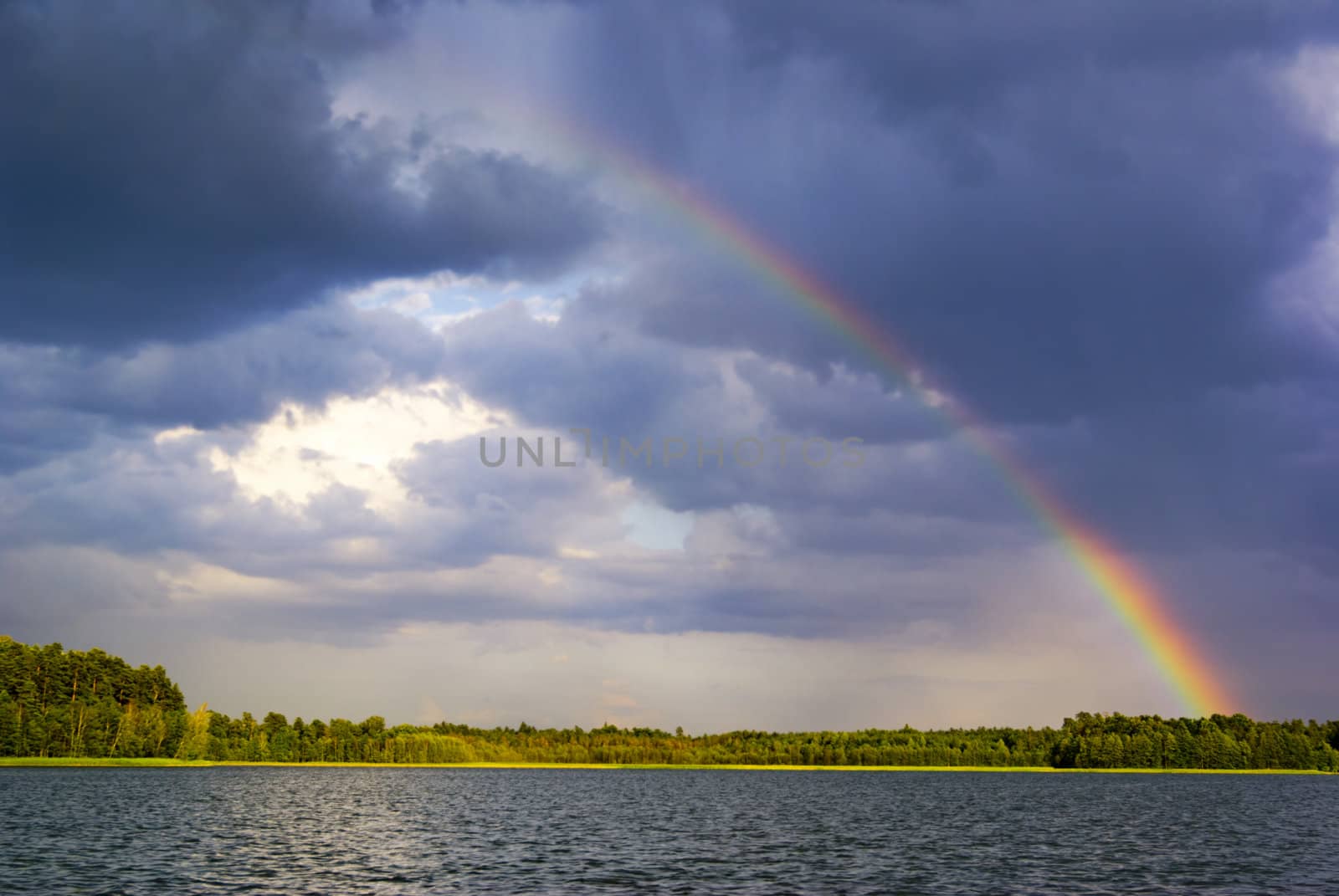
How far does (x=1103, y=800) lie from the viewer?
602 ft

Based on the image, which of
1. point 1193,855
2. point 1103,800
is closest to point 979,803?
point 1103,800

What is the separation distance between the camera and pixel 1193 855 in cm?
8456

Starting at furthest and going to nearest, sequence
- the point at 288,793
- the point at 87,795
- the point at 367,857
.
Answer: the point at 288,793, the point at 87,795, the point at 367,857

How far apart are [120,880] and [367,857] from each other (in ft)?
59.8

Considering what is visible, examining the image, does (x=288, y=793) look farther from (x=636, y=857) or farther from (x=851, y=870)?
(x=851, y=870)

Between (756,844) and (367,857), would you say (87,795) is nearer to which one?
(367,857)

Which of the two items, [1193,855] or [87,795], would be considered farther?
[87,795]

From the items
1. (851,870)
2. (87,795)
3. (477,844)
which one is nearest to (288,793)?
(87,795)

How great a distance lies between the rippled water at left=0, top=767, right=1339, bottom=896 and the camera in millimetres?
61844

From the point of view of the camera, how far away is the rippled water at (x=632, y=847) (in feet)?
203

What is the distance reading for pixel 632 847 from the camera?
83.8m

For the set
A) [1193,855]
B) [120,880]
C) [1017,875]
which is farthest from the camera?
[1193,855]

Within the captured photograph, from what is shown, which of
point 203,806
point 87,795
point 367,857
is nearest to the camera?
point 367,857

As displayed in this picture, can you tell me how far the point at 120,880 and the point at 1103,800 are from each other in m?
167
